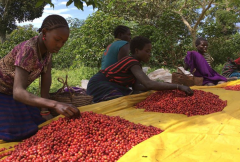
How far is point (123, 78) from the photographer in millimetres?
3160

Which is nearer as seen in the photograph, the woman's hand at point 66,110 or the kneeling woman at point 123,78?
the woman's hand at point 66,110

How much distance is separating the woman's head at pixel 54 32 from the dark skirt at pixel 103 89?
4.23 ft

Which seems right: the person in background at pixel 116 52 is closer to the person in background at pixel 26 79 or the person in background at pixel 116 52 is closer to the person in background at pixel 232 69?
the person in background at pixel 26 79

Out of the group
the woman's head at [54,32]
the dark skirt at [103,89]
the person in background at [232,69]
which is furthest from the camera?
the person in background at [232,69]

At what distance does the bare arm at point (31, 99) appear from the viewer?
176 centimetres

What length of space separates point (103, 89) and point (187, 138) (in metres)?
1.61

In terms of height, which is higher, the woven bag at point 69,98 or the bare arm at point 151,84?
the bare arm at point 151,84

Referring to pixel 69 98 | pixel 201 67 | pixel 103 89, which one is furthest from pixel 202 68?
pixel 69 98

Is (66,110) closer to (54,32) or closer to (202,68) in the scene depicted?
(54,32)

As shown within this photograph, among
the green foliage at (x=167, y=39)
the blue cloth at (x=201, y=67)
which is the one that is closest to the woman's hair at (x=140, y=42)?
the blue cloth at (x=201, y=67)

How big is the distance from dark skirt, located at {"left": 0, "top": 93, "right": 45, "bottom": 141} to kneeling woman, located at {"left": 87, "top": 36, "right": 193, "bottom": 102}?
43.7 inches

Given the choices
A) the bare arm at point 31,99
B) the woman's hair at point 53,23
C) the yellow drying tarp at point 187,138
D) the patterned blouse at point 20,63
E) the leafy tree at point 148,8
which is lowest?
the yellow drying tarp at point 187,138

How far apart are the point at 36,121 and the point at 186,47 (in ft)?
23.4

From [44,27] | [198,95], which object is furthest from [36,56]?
[198,95]
